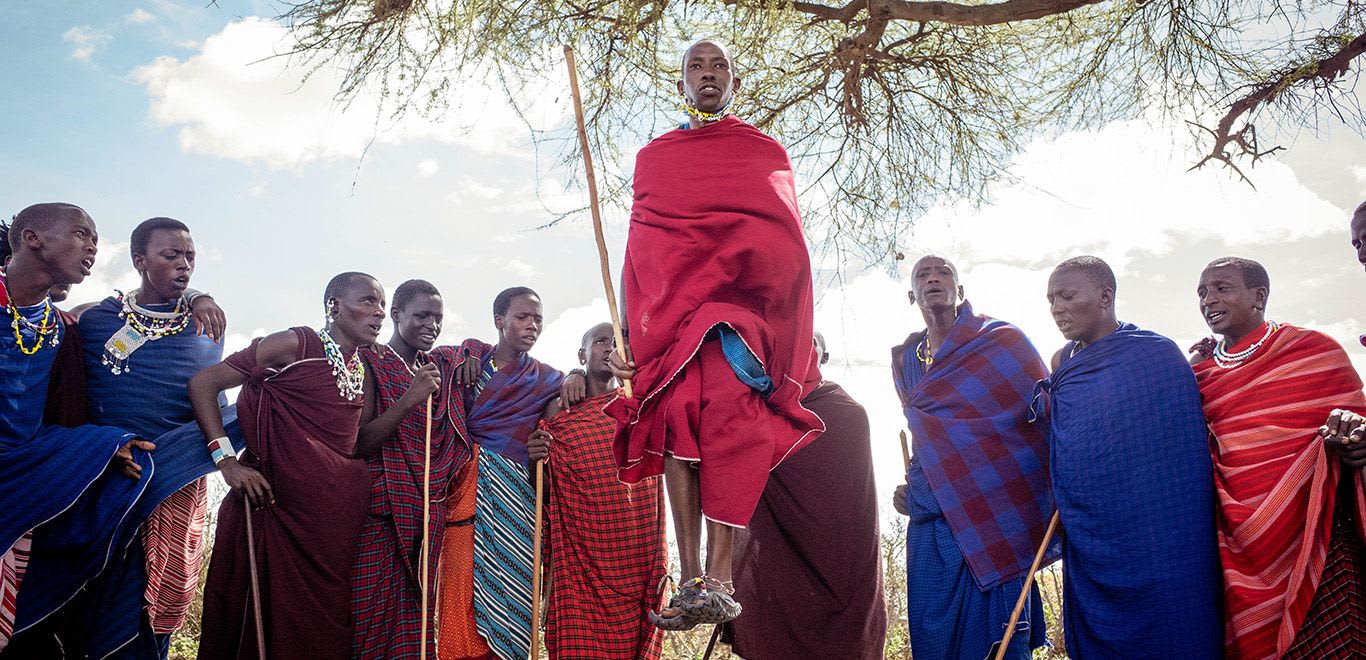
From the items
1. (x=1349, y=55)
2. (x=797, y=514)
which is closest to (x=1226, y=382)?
(x=797, y=514)

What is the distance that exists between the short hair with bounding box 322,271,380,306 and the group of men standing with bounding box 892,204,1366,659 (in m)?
3.31

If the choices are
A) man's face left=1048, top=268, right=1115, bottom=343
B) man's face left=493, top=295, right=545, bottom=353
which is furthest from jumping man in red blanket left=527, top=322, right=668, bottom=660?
man's face left=1048, top=268, right=1115, bottom=343

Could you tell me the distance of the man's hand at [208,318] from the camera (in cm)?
527

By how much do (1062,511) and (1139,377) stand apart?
79 cm

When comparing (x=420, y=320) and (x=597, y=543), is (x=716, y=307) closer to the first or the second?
(x=597, y=543)

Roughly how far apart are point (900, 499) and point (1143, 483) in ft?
4.39

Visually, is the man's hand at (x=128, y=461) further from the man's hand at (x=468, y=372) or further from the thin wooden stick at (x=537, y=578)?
the thin wooden stick at (x=537, y=578)

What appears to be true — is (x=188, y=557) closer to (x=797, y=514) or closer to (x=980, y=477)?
(x=797, y=514)

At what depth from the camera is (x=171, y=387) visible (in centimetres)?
518

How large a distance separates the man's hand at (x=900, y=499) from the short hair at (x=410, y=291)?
3.01m

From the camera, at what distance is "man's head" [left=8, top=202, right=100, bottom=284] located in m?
4.84

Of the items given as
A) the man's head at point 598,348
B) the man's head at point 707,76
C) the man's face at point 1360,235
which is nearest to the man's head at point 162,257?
the man's head at point 598,348

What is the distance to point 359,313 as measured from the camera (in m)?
5.52

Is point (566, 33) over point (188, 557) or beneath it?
over
